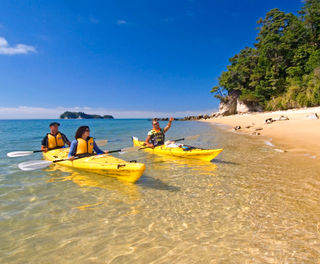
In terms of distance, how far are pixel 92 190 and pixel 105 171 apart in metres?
0.79

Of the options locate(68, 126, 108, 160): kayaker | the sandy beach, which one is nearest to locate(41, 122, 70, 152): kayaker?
locate(68, 126, 108, 160): kayaker

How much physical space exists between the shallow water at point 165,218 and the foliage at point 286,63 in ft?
101

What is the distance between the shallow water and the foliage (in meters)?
30.9

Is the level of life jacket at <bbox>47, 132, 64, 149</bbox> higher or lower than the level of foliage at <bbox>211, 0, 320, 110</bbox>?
lower

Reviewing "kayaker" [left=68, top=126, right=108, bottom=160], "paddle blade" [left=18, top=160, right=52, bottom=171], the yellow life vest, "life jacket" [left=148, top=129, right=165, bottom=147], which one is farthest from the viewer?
"life jacket" [left=148, top=129, right=165, bottom=147]

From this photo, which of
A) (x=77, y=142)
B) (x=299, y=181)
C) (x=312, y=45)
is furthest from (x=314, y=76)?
(x=77, y=142)

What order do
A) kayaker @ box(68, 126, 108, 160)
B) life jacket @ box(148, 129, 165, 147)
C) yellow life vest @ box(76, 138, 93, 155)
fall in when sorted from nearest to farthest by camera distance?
kayaker @ box(68, 126, 108, 160) → yellow life vest @ box(76, 138, 93, 155) → life jacket @ box(148, 129, 165, 147)

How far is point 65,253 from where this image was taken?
289 cm

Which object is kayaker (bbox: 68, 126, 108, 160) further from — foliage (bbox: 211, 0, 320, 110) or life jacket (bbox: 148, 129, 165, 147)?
foliage (bbox: 211, 0, 320, 110)

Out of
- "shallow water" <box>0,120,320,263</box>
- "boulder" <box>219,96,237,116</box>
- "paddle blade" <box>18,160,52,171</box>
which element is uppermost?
"boulder" <box>219,96,237,116</box>

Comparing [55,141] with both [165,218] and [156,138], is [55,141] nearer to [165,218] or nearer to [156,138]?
[156,138]

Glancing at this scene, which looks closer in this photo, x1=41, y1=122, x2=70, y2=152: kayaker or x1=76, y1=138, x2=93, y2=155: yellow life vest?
x1=76, y1=138, x2=93, y2=155: yellow life vest

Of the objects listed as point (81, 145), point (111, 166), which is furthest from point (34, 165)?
point (111, 166)

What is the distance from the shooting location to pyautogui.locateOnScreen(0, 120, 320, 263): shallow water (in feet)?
9.27
